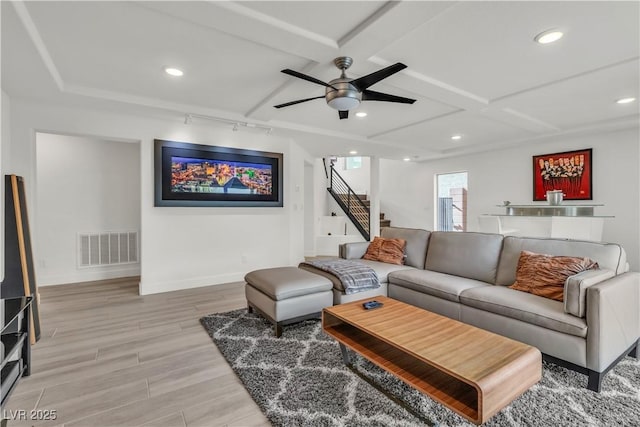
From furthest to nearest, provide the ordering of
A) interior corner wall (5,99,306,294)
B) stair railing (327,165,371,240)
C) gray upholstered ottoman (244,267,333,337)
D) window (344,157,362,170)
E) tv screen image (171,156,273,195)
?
window (344,157,362,170)
stair railing (327,165,371,240)
tv screen image (171,156,273,195)
interior corner wall (5,99,306,294)
gray upholstered ottoman (244,267,333,337)

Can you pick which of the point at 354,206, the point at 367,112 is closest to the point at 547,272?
the point at 367,112

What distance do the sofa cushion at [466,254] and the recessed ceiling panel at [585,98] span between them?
172 cm

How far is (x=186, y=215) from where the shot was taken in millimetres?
4410

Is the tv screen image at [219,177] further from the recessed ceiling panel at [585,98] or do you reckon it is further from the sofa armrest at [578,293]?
the sofa armrest at [578,293]

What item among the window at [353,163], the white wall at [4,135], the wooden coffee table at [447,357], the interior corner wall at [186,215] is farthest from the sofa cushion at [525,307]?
the window at [353,163]

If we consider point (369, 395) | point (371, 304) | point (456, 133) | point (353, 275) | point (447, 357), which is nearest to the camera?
point (447, 357)

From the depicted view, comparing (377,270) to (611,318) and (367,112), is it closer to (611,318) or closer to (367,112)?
(611,318)

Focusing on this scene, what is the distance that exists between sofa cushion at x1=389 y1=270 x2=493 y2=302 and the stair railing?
4.32 meters

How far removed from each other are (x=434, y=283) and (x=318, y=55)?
7.41ft

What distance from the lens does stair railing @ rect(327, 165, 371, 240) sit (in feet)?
26.2

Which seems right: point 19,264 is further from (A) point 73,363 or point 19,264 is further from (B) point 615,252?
(B) point 615,252

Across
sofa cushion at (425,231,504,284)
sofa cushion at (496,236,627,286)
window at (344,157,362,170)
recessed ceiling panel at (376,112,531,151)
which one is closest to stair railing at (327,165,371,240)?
window at (344,157,362,170)

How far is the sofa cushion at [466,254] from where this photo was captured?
311cm

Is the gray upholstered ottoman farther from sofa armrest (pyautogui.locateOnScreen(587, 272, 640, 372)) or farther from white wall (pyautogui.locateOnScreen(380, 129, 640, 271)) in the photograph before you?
white wall (pyautogui.locateOnScreen(380, 129, 640, 271))
